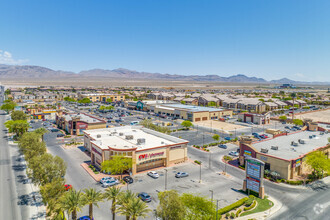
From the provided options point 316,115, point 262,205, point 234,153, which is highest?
point 316,115

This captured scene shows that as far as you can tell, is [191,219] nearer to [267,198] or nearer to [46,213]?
[267,198]

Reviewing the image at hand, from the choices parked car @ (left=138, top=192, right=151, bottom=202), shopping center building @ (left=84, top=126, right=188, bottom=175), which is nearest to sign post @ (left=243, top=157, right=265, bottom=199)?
parked car @ (left=138, top=192, right=151, bottom=202)

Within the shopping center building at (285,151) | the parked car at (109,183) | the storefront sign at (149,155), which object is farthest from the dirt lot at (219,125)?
the parked car at (109,183)

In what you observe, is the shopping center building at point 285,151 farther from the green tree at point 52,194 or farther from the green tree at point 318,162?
the green tree at point 52,194

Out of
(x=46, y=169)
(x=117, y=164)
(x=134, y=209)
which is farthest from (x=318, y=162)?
(x=46, y=169)

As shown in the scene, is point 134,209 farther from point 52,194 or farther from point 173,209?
point 52,194

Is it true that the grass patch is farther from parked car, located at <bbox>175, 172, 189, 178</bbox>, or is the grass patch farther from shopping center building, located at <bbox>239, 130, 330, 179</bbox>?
parked car, located at <bbox>175, 172, 189, 178</bbox>
